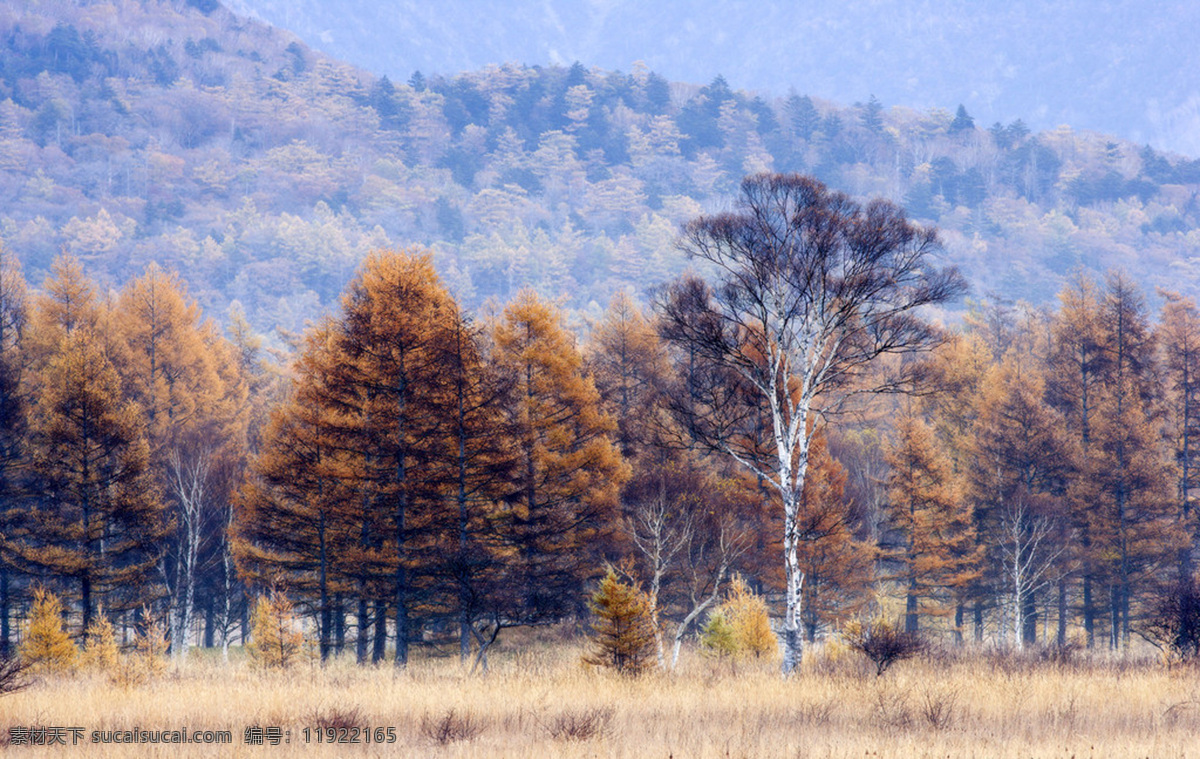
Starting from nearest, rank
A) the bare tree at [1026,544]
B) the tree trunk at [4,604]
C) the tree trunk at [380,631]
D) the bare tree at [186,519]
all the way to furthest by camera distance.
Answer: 1. the tree trunk at [380,631]
2. the tree trunk at [4,604]
3. the bare tree at [186,519]
4. the bare tree at [1026,544]

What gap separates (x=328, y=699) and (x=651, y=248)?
540 ft

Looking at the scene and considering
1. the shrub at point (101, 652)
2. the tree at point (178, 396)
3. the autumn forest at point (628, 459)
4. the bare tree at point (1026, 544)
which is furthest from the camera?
the tree at point (178, 396)

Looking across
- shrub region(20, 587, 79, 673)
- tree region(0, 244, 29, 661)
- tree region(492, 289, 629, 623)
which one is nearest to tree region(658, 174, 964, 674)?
tree region(492, 289, 629, 623)

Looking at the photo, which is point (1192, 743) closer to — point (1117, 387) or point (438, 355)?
point (438, 355)

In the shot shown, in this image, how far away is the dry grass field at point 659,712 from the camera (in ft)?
28.4

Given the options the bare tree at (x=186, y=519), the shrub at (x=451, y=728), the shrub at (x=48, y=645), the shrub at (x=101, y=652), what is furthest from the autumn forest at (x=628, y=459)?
the shrub at (x=451, y=728)

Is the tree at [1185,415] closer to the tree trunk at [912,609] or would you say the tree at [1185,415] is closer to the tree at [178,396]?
the tree trunk at [912,609]

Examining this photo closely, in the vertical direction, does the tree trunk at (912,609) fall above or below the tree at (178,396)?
below

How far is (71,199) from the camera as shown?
185250mm

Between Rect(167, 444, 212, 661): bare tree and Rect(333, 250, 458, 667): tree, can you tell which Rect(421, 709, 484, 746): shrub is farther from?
Rect(167, 444, 212, 661): bare tree

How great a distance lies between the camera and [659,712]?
1069cm

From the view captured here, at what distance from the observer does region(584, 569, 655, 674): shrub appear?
1345 cm

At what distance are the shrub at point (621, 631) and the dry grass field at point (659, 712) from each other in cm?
55

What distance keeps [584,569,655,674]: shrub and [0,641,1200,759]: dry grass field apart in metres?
0.55
